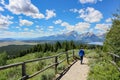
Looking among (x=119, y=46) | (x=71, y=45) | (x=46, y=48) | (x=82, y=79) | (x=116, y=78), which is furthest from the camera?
(x=46, y=48)

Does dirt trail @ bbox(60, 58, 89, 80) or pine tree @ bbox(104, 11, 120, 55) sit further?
pine tree @ bbox(104, 11, 120, 55)

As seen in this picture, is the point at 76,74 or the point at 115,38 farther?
the point at 115,38

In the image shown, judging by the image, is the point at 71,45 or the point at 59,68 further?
the point at 71,45

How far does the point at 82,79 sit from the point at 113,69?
2223 mm

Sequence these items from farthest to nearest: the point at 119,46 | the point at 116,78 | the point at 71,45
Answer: the point at 71,45, the point at 119,46, the point at 116,78

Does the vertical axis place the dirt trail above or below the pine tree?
below

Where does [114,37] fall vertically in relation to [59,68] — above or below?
above

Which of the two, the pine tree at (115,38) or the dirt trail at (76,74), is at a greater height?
the pine tree at (115,38)

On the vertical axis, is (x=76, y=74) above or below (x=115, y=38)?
below

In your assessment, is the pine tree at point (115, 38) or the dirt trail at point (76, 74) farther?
the pine tree at point (115, 38)

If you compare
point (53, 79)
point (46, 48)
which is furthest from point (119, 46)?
point (46, 48)

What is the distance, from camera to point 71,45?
3767 inches

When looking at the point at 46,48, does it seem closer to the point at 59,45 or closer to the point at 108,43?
the point at 59,45

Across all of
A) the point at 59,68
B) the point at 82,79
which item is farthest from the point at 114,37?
the point at 82,79
